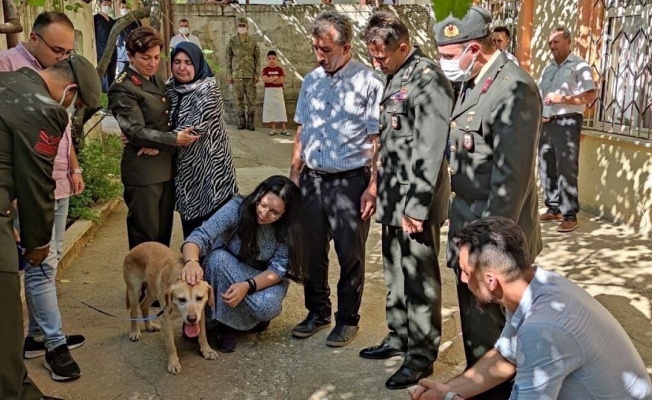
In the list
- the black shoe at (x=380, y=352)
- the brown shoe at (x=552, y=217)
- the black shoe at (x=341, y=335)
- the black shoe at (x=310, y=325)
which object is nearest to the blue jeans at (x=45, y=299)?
the black shoe at (x=310, y=325)

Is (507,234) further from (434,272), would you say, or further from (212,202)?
(212,202)

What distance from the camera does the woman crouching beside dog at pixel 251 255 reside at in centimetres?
375

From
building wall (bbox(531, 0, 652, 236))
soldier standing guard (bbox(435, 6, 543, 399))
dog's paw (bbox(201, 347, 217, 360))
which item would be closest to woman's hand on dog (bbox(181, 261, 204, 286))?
dog's paw (bbox(201, 347, 217, 360))

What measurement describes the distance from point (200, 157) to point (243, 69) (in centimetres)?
902

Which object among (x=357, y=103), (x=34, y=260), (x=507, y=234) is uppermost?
(x=357, y=103)

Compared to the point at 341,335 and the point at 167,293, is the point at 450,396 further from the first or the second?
the point at 167,293

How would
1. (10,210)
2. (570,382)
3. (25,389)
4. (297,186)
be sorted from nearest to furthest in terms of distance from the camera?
(570,382) < (10,210) < (25,389) < (297,186)

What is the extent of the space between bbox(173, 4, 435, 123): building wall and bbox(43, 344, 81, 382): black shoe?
34.4ft

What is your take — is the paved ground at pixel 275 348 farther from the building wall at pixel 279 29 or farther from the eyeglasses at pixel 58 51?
the building wall at pixel 279 29

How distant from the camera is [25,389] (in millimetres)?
2736

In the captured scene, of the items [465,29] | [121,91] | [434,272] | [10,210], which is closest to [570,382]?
[434,272]

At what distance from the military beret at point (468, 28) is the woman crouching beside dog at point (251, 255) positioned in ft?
4.47

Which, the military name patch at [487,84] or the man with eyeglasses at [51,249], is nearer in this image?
the military name patch at [487,84]

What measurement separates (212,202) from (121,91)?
90cm
